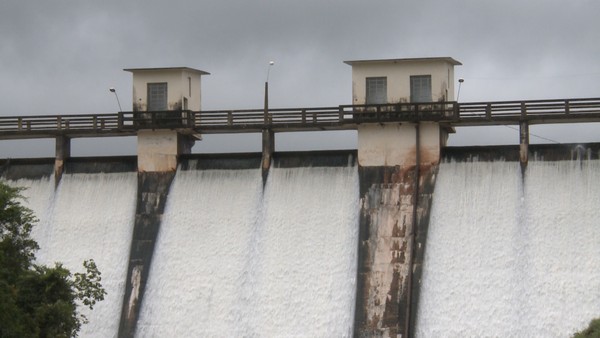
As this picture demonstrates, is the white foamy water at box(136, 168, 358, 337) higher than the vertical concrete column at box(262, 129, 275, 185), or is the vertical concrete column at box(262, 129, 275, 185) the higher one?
the vertical concrete column at box(262, 129, 275, 185)

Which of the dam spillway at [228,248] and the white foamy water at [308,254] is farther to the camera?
the dam spillway at [228,248]

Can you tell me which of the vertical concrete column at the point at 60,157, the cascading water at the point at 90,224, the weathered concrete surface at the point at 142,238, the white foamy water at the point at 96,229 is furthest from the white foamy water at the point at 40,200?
the weathered concrete surface at the point at 142,238

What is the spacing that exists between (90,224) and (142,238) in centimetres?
299

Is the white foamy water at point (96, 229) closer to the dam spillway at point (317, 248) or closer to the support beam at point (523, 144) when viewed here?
the dam spillway at point (317, 248)

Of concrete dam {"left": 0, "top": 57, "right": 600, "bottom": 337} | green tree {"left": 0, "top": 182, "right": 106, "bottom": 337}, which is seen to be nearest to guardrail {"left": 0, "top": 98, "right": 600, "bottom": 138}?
concrete dam {"left": 0, "top": 57, "right": 600, "bottom": 337}

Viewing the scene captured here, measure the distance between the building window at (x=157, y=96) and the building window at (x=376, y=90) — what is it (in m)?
9.79

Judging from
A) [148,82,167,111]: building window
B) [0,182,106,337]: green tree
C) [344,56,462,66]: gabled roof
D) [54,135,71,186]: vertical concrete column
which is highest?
[344,56,462,66]: gabled roof

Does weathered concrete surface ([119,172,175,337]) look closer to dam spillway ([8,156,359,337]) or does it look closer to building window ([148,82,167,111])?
dam spillway ([8,156,359,337])

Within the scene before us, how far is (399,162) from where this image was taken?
2254 inches

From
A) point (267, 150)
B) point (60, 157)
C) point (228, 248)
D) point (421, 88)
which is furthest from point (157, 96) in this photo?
point (421, 88)

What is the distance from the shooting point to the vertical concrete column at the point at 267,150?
196 feet

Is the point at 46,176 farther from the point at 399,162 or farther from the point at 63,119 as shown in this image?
the point at 399,162

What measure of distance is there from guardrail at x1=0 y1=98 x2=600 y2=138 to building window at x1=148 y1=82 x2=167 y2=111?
53 cm

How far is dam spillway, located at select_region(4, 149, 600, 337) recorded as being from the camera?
5222 cm
